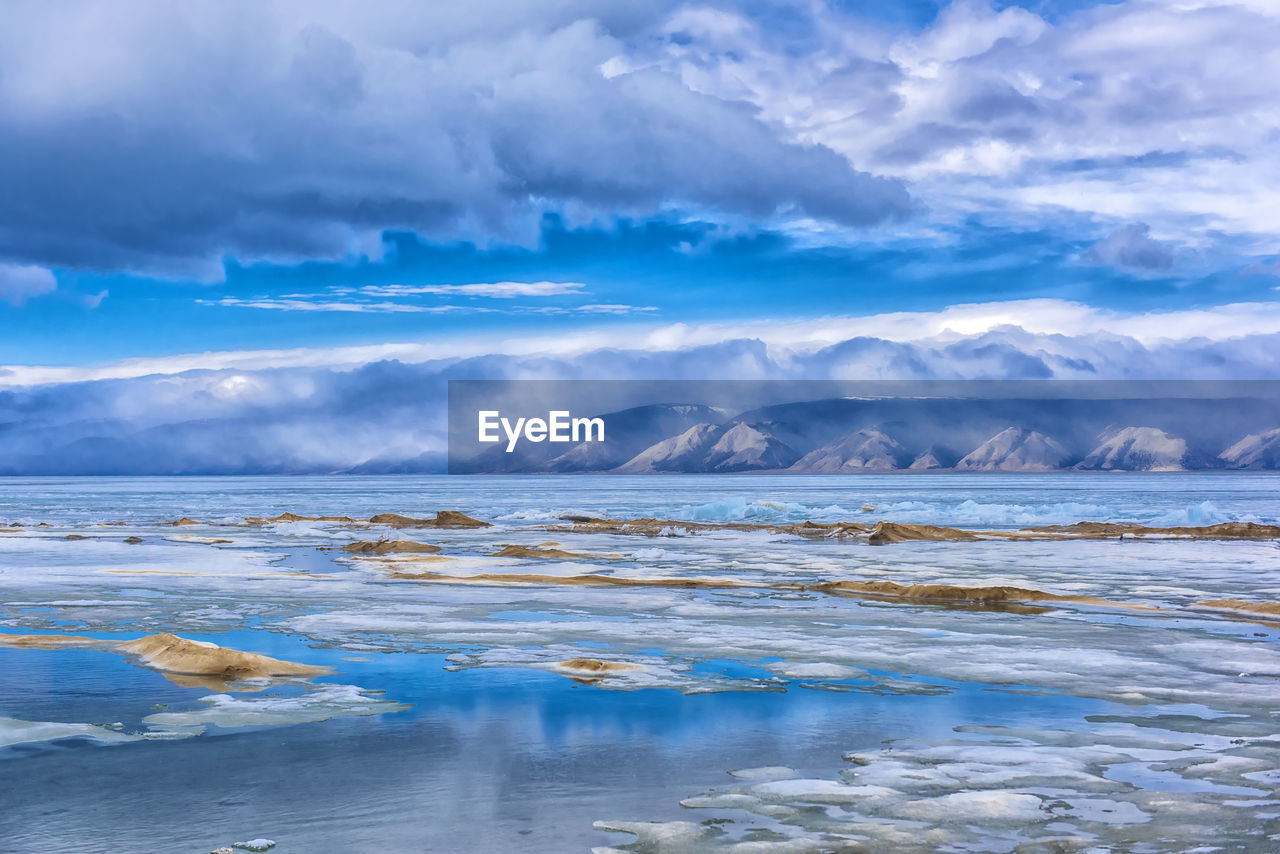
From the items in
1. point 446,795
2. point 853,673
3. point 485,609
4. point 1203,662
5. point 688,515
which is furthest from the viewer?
point 688,515

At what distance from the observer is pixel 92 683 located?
10.9m

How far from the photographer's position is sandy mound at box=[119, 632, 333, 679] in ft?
37.5

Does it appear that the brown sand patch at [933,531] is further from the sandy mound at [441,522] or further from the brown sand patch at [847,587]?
the brown sand patch at [847,587]

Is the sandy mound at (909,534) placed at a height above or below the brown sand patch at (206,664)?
below

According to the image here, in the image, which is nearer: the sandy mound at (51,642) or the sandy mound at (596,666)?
the sandy mound at (596,666)

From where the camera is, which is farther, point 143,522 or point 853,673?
point 143,522

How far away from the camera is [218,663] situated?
37.8ft

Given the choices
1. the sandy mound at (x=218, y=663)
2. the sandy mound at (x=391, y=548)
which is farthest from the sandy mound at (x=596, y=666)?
the sandy mound at (x=391, y=548)

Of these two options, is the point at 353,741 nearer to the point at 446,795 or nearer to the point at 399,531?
the point at 446,795

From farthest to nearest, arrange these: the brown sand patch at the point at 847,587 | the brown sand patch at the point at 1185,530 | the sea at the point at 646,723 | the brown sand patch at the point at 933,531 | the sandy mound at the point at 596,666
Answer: the brown sand patch at the point at 1185,530 < the brown sand patch at the point at 933,531 < the brown sand patch at the point at 847,587 < the sandy mound at the point at 596,666 < the sea at the point at 646,723

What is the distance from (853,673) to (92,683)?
835cm

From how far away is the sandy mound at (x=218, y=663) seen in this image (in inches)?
450

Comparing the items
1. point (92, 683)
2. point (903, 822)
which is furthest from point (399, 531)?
point (903, 822)

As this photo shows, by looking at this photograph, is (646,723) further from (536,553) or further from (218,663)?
(536,553)
